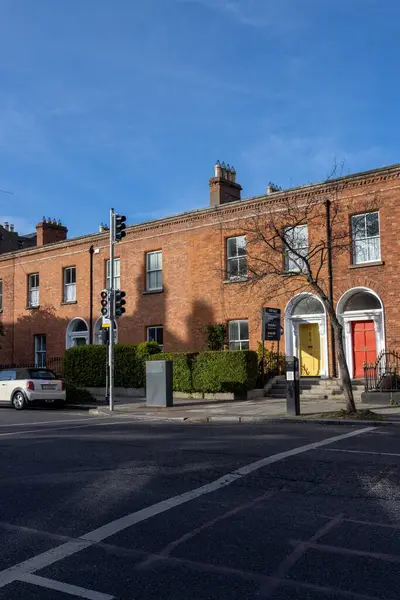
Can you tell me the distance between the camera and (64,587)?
4.03 metres

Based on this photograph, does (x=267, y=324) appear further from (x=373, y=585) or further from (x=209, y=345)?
(x=373, y=585)

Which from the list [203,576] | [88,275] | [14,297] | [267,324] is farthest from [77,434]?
[14,297]

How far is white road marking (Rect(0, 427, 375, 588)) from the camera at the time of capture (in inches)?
173

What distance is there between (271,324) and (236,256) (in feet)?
14.8

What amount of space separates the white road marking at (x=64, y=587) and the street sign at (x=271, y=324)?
1643cm

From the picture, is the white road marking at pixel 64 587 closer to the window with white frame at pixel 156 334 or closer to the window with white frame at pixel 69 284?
the window with white frame at pixel 156 334

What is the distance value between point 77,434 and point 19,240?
49246 mm

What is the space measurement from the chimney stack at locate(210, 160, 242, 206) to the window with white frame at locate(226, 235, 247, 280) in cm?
217

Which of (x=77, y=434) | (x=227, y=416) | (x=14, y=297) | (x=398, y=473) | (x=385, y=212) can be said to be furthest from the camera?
(x=14, y=297)

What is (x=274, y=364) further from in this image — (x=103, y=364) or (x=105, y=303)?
(x=103, y=364)

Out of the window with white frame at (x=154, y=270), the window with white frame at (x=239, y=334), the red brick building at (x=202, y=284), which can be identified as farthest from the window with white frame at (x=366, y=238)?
the window with white frame at (x=154, y=270)

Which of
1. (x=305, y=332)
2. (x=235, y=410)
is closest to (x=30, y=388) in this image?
(x=235, y=410)

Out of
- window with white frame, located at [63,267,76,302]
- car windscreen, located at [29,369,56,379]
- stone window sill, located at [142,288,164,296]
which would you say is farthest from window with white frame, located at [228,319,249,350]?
window with white frame, located at [63,267,76,302]

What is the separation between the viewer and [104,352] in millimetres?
24859
